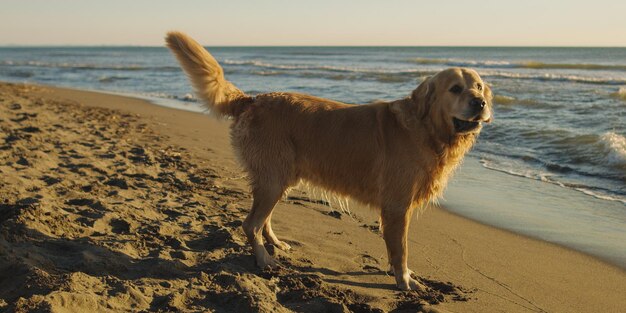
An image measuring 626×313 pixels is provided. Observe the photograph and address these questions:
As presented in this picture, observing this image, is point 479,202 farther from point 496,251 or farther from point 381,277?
point 381,277

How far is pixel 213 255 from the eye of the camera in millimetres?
4289

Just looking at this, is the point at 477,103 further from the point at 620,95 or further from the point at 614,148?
the point at 620,95

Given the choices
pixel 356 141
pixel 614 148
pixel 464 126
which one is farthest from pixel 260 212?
pixel 614 148

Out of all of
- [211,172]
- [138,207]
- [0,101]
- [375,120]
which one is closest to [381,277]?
[375,120]

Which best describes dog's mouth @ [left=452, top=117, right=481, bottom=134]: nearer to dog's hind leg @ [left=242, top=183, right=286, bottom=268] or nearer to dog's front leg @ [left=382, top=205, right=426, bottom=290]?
dog's front leg @ [left=382, top=205, right=426, bottom=290]

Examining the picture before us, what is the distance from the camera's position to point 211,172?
7059mm

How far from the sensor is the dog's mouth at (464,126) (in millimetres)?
4188

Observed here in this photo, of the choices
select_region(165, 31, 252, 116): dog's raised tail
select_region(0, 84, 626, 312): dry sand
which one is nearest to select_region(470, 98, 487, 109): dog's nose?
select_region(0, 84, 626, 312): dry sand

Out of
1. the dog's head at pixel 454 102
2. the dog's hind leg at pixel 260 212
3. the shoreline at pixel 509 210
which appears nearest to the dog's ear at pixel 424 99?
the dog's head at pixel 454 102

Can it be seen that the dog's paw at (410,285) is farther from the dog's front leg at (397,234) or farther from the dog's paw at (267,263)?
the dog's paw at (267,263)

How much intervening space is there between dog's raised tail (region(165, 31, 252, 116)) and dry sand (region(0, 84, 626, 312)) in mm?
1065

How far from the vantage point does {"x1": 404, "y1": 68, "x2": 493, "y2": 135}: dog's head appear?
4.07m

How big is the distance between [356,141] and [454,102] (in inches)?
31.3

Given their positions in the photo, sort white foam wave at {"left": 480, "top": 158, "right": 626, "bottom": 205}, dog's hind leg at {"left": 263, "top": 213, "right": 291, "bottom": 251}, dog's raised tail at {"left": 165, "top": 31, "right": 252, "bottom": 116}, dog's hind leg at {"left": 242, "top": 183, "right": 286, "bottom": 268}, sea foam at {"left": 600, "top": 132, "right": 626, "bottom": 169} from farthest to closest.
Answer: sea foam at {"left": 600, "top": 132, "right": 626, "bottom": 169} → white foam wave at {"left": 480, "top": 158, "right": 626, "bottom": 205} → dog's hind leg at {"left": 263, "top": 213, "right": 291, "bottom": 251} → dog's raised tail at {"left": 165, "top": 31, "right": 252, "bottom": 116} → dog's hind leg at {"left": 242, "top": 183, "right": 286, "bottom": 268}
